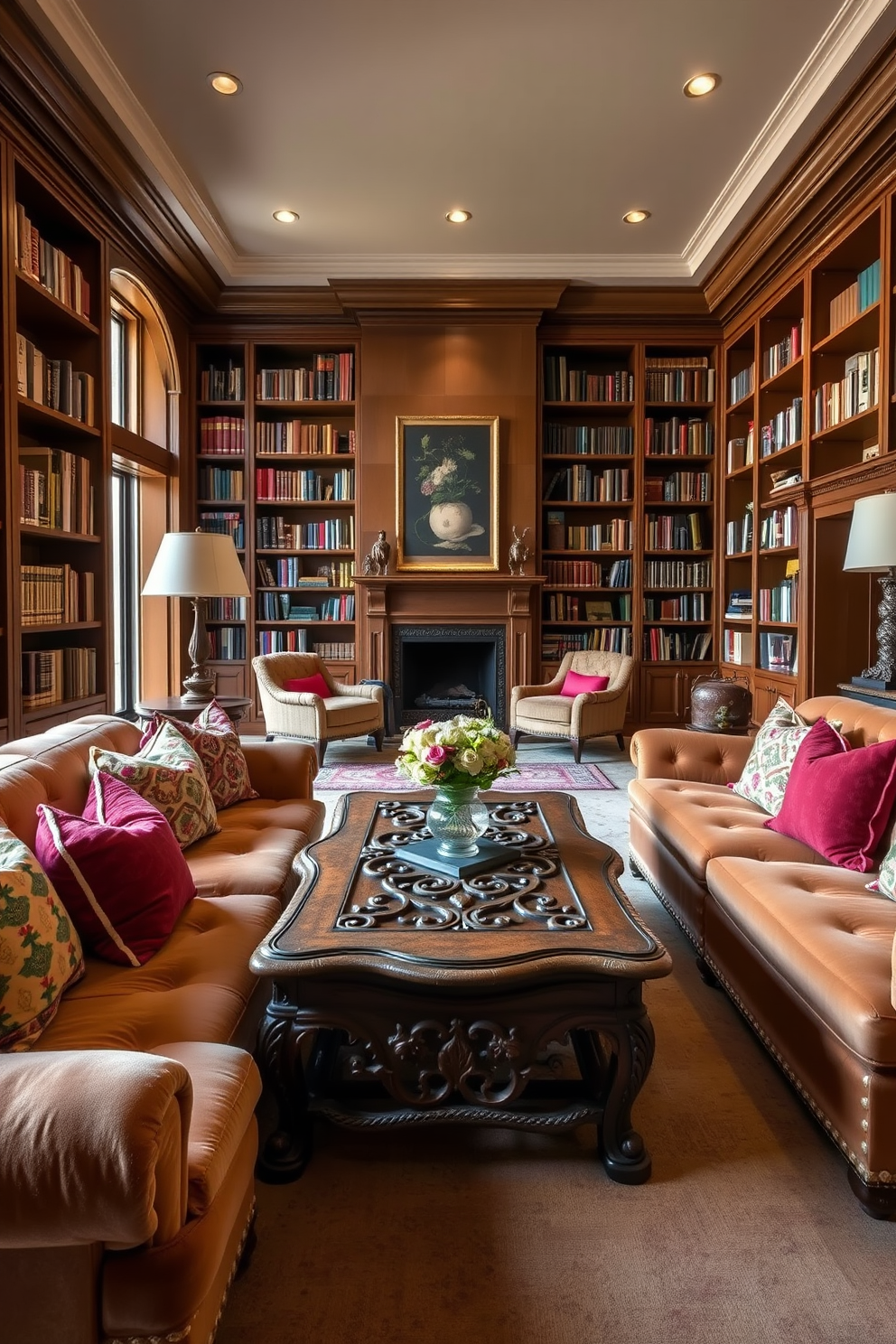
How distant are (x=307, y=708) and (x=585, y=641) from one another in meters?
2.47

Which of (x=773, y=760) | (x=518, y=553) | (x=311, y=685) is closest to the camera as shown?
(x=773, y=760)

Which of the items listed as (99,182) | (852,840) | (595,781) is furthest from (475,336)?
(852,840)

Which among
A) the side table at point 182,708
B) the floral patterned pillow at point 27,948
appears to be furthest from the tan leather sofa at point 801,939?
the side table at point 182,708

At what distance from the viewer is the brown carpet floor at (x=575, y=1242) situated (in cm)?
123

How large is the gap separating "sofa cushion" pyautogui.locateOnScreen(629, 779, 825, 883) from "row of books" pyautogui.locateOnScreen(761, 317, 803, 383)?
330 cm

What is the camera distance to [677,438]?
20.9ft

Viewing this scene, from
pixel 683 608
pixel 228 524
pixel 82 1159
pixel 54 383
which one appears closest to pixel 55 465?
pixel 54 383

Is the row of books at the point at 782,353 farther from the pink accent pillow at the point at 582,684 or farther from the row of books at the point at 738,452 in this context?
the pink accent pillow at the point at 582,684

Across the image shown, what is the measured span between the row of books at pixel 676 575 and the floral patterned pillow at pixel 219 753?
4.39m

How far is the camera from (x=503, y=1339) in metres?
1.20

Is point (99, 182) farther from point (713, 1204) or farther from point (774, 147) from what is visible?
point (713, 1204)

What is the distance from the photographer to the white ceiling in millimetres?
3348

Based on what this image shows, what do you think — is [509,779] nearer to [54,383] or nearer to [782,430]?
[782,430]

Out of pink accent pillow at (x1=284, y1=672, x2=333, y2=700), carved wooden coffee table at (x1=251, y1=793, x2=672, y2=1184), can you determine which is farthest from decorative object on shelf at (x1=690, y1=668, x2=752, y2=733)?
pink accent pillow at (x1=284, y1=672, x2=333, y2=700)
